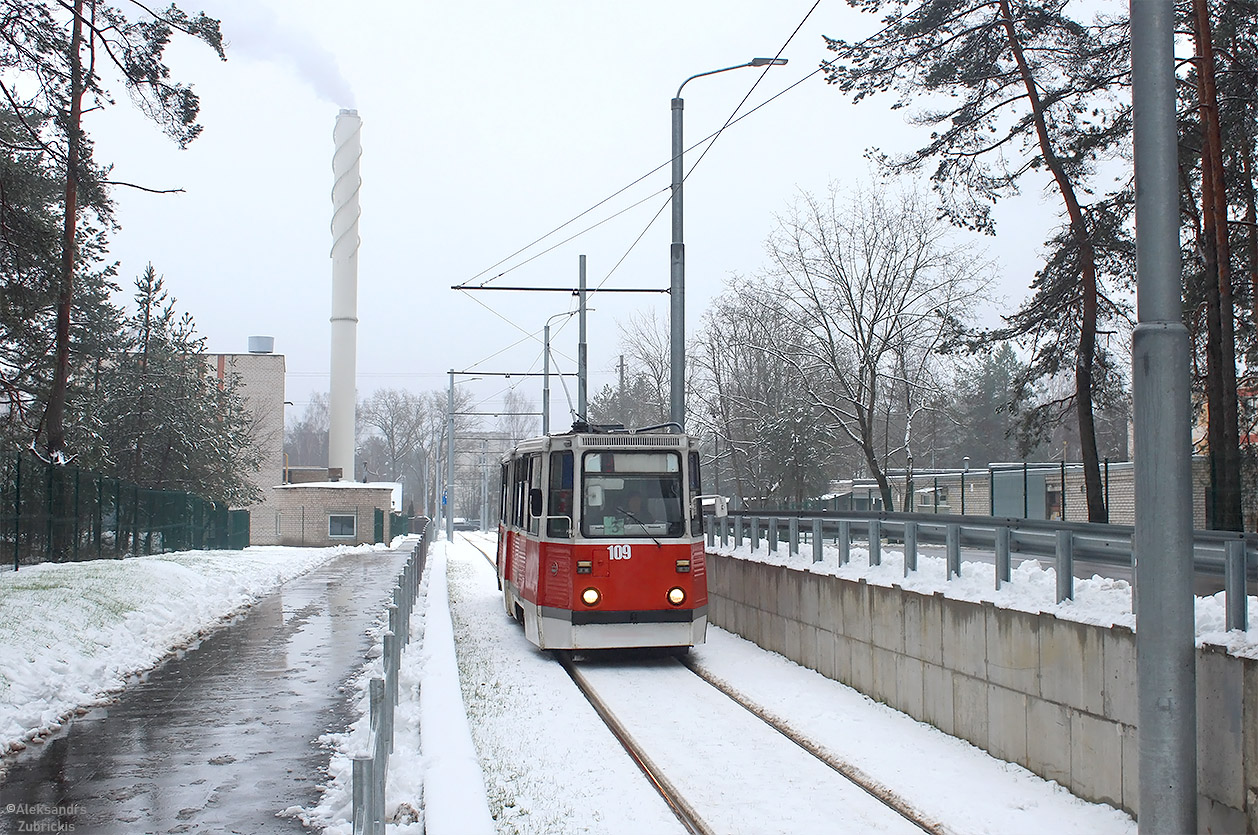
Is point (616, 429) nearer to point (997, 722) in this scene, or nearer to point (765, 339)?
point (997, 722)

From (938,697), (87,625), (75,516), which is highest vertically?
(75,516)

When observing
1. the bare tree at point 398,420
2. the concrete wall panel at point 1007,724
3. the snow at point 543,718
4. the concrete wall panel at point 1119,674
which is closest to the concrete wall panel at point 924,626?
the snow at point 543,718

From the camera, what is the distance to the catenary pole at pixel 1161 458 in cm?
551

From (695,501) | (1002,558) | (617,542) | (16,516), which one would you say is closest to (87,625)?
(16,516)

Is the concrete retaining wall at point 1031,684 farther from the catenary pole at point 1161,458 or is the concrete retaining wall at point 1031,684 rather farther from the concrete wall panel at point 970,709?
the catenary pole at point 1161,458

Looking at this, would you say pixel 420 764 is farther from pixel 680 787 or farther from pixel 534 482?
pixel 534 482

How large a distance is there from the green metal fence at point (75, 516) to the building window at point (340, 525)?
2419 centimetres

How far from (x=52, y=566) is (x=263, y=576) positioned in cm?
720

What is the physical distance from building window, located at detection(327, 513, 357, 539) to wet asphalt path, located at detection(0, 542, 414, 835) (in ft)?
140

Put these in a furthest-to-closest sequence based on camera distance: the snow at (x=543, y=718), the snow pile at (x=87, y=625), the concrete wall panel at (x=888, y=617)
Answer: the concrete wall panel at (x=888, y=617)
the snow pile at (x=87, y=625)
the snow at (x=543, y=718)

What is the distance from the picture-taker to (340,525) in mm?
→ 57938

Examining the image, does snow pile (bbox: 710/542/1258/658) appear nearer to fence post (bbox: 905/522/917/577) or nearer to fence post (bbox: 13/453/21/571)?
fence post (bbox: 905/522/917/577)

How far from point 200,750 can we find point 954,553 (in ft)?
21.7

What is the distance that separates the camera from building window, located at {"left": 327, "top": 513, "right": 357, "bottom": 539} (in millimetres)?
57719
